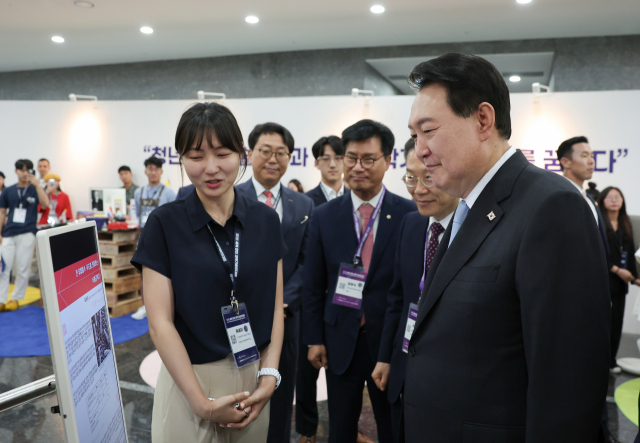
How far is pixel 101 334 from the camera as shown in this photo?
1.28 metres

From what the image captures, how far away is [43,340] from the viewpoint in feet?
15.0

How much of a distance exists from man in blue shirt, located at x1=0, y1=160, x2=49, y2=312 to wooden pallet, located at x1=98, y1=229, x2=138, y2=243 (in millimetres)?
1080

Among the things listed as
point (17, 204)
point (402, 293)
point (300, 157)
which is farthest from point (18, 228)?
point (402, 293)

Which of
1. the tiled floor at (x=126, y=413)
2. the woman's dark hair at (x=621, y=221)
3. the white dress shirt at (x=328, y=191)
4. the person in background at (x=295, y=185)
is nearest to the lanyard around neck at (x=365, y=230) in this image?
the tiled floor at (x=126, y=413)

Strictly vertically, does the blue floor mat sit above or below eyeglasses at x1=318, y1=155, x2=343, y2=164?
below

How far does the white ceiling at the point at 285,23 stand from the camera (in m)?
→ 6.36

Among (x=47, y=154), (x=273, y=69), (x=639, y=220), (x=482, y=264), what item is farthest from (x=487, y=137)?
(x=47, y=154)

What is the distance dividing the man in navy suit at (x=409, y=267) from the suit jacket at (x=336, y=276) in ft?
0.42

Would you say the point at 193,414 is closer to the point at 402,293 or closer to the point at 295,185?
the point at 402,293

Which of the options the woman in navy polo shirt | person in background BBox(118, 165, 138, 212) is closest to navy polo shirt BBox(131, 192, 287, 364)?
the woman in navy polo shirt

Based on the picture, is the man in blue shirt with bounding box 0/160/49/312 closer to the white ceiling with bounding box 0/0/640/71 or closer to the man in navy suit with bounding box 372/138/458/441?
the white ceiling with bounding box 0/0/640/71

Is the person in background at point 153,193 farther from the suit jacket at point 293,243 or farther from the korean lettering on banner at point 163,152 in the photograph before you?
the suit jacket at point 293,243

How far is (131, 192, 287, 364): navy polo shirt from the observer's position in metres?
1.39

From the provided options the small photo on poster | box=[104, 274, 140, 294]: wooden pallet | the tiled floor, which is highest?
the small photo on poster
